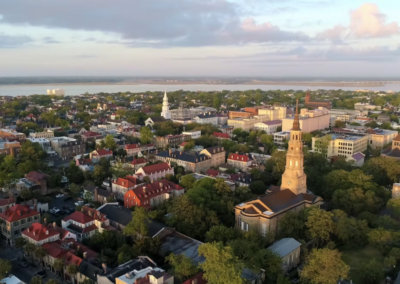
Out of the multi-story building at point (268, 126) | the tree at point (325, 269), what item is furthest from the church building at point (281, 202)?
the multi-story building at point (268, 126)

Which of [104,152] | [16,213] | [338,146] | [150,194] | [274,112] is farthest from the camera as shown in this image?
[274,112]

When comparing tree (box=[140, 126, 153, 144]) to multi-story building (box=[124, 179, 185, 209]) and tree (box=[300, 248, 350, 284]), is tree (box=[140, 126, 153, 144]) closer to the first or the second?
multi-story building (box=[124, 179, 185, 209])

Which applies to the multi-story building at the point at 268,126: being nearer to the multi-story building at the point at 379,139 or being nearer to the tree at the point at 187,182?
the multi-story building at the point at 379,139

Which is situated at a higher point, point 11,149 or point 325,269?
point 11,149

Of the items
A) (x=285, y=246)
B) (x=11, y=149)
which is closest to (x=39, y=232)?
(x=285, y=246)

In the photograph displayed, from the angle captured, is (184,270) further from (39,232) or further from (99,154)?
(99,154)

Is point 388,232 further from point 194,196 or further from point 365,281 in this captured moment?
point 194,196

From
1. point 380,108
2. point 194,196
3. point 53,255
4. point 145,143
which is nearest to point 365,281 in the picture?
point 194,196
